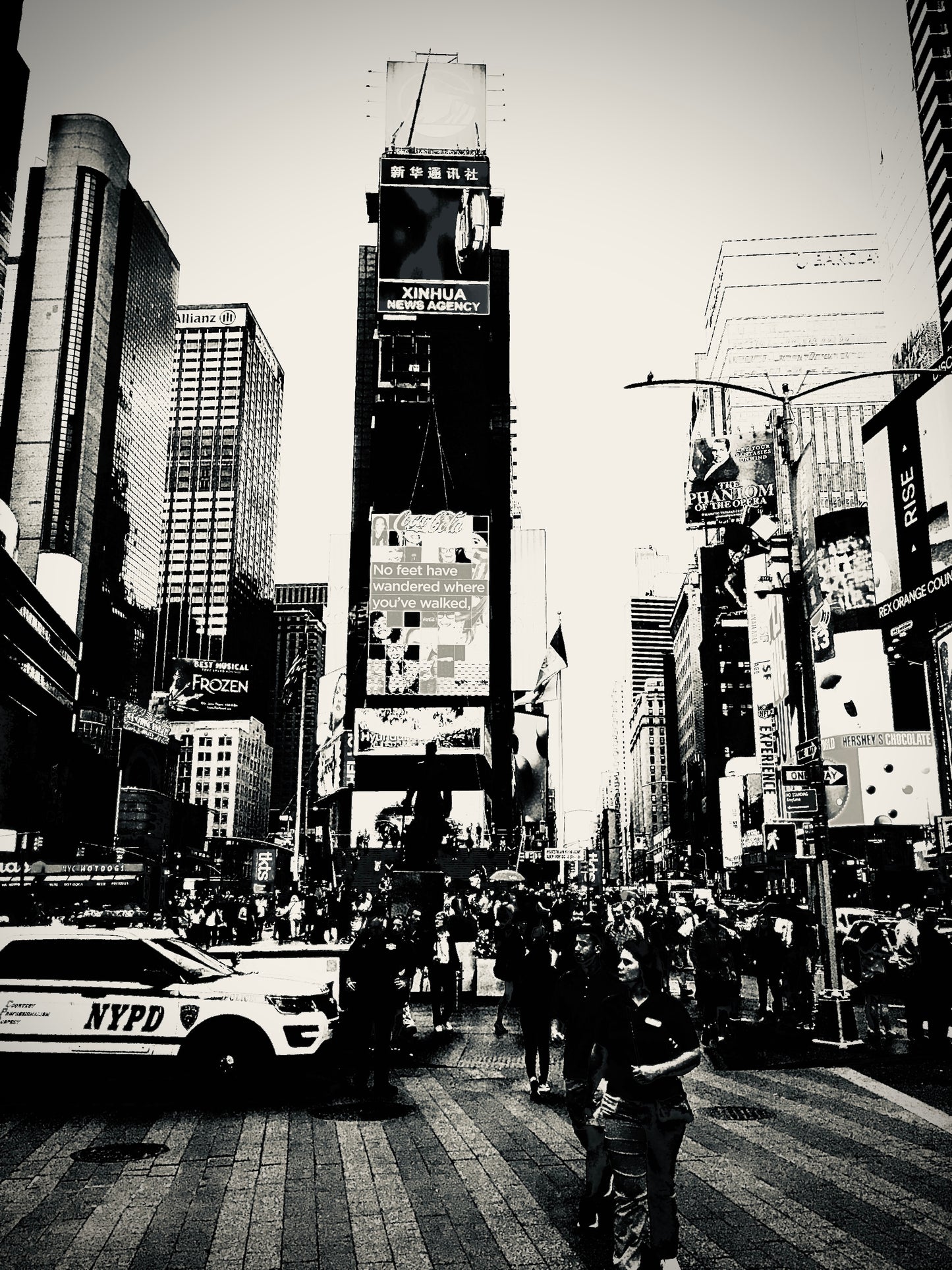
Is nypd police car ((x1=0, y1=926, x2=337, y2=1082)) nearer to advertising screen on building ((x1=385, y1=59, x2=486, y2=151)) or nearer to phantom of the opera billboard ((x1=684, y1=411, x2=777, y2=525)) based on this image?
advertising screen on building ((x1=385, y1=59, x2=486, y2=151))

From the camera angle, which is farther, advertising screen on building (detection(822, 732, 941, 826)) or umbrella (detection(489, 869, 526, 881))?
advertising screen on building (detection(822, 732, 941, 826))

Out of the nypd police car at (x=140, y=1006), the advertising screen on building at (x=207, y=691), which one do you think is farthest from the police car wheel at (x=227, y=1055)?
the advertising screen on building at (x=207, y=691)

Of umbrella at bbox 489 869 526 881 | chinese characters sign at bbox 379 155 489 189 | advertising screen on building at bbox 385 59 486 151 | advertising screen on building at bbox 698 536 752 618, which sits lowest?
umbrella at bbox 489 869 526 881

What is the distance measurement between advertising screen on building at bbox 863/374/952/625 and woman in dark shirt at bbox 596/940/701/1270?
46.6 m

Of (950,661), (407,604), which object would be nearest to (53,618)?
(407,604)

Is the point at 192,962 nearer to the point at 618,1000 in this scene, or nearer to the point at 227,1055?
the point at 227,1055

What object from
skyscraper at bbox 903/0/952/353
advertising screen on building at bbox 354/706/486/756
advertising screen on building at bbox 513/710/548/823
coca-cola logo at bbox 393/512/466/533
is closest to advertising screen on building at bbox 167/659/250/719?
advertising screen on building at bbox 354/706/486/756

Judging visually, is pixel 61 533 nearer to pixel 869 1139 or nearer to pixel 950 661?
pixel 950 661

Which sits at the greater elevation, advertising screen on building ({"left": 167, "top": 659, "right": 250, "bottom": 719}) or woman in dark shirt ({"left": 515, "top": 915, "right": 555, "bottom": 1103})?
advertising screen on building ({"left": 167, "top": 659, "right": 250, "bottom": 719})

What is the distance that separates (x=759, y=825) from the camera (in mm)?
92250

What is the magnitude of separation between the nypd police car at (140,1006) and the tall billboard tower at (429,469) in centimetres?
4258

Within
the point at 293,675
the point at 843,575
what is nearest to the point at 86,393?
the point at 293,675

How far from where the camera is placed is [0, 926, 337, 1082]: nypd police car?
11203mm

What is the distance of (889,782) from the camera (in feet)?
195
